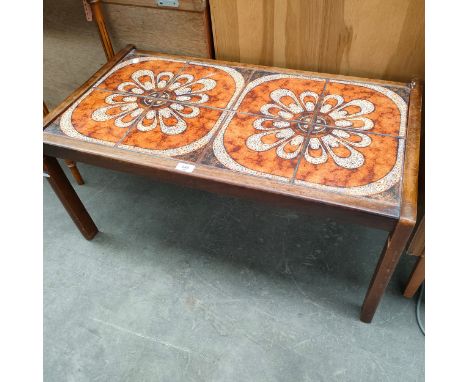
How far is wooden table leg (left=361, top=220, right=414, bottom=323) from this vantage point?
0.84m

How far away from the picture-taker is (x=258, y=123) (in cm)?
112

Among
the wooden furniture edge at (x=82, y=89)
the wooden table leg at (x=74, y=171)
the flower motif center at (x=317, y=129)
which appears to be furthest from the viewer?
the wooden table leg at (x=74, y=171)

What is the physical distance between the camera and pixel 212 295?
1.32m

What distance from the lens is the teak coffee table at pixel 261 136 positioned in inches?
36.0

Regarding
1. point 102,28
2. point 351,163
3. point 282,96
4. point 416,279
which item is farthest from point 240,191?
point 102,28

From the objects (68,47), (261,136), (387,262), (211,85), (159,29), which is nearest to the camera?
(387,262)

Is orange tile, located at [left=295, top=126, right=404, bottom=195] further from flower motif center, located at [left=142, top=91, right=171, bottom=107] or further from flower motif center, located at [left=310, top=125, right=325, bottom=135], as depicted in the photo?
flower motif center, located at [left=142, top=91, right=171, bottom=107]

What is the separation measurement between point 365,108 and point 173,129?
24.5 inches

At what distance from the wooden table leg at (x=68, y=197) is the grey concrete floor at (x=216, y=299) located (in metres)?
0.07

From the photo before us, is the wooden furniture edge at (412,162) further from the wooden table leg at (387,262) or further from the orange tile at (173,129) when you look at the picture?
the orange tile at (173,129)

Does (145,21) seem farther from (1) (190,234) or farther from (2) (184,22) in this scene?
(1) (190,234)

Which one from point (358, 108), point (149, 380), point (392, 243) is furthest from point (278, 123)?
point (149, 380)

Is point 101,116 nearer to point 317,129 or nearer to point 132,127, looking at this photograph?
point 132,127

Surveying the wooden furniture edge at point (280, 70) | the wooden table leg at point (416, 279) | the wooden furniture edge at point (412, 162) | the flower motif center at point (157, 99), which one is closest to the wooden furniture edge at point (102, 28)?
the wooden furniture edge at point (280, 70)
